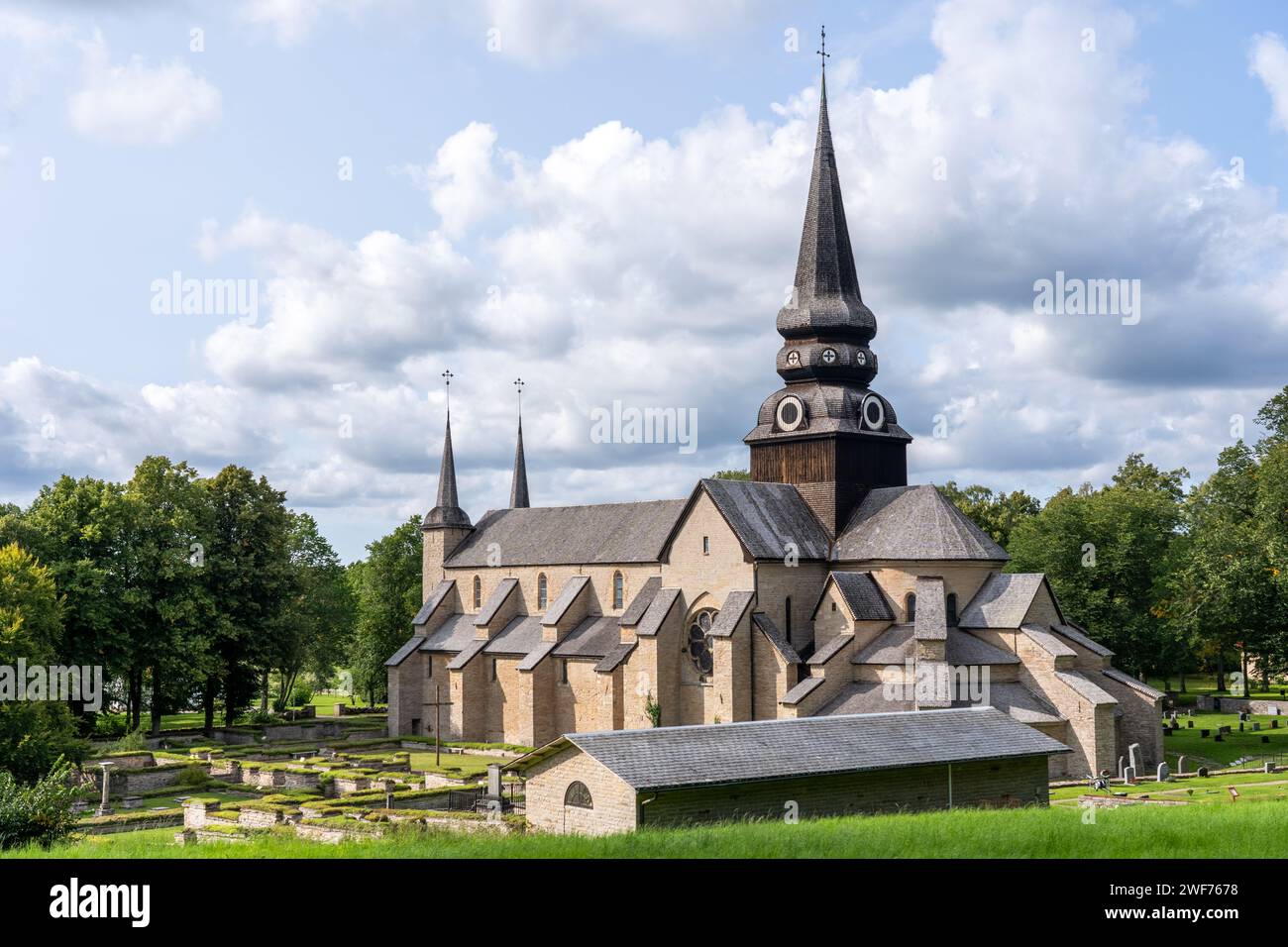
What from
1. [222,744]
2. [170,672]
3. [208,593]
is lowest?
[222,744]

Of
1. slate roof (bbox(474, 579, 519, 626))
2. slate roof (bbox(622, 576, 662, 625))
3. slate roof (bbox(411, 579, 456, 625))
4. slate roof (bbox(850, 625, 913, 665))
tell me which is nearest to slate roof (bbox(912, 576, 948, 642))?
slate roof (bbox(850, 625, 913, 665))

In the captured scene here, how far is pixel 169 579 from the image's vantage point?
5631cm

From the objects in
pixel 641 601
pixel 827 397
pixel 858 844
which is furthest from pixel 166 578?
pixel 858 844

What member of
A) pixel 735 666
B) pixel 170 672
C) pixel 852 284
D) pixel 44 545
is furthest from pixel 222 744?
pixel 852 284

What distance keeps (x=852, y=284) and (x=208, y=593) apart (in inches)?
1358

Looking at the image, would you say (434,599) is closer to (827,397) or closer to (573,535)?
(573,535)

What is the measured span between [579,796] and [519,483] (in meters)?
46.9

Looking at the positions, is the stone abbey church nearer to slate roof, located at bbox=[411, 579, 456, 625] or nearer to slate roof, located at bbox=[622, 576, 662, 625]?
slate roof, located at bbox=[622, 576, 662, 625]

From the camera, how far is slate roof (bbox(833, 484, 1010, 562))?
4559 cm

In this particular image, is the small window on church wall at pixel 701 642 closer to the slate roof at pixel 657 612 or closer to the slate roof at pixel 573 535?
the slate roof at pixel 657 612

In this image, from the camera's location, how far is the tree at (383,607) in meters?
76.7
